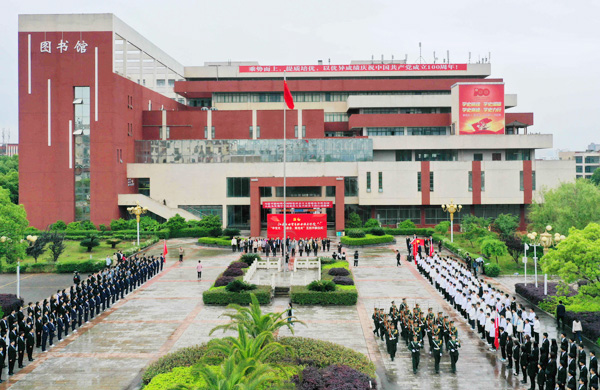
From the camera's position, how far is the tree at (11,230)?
1026 inches

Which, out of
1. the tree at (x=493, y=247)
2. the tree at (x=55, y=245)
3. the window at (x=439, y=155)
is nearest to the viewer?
the tree at (x=493, y=247)

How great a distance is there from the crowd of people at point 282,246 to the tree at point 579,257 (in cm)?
1958

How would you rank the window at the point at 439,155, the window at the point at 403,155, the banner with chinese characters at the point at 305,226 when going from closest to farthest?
the banner with chinese characters at the point at 305,226, the window at the point at 439,155, the window at the point at 403,155

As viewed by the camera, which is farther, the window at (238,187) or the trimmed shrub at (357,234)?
the window at (238,187)

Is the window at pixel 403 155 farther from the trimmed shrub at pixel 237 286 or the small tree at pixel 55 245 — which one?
the trimmed shrub at pixel 237 286

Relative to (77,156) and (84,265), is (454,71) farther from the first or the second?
(84,265)

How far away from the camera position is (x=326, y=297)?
22.7 meters

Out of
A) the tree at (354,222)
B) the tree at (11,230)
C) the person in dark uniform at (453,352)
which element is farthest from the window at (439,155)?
the person in dark uniform at (453,352)

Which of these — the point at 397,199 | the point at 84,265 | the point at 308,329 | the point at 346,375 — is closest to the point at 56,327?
the point at 308,329

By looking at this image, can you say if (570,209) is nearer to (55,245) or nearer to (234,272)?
(234,272)

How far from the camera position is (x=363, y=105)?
58.9 meters

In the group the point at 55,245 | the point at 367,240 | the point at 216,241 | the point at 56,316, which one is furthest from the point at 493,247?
the point at 55,245

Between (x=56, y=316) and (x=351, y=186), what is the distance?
3613 cm

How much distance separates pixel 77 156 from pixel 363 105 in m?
29.0
